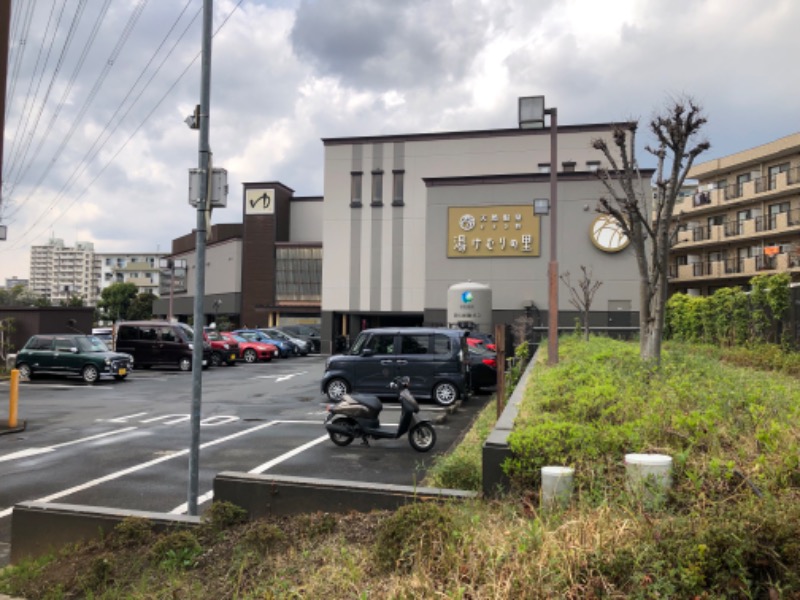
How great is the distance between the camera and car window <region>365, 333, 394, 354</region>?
624 inches

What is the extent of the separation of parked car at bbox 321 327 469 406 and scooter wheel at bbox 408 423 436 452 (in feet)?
17.1

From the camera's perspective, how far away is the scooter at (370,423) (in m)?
10.2

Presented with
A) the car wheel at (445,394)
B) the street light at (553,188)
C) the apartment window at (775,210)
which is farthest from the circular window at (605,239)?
the car wheel at (445,394)

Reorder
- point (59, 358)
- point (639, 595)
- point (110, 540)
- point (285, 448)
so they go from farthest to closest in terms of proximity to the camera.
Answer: point (59, 358), point (285, 448), point (110, 540), point (639, 595)

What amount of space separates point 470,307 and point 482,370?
13.4 metres

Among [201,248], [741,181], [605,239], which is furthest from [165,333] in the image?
[741,181]

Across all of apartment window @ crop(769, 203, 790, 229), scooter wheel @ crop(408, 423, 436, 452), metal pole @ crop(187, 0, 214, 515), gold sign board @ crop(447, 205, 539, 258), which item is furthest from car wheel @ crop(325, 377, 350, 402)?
apartment window @ crop(769, 203, 790, 229)

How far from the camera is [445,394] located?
15.6 meters

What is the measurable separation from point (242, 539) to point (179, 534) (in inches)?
19.2

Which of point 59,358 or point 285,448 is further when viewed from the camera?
point 59,358

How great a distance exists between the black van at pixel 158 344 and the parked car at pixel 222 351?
6.98ft

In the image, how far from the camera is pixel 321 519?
4.78m

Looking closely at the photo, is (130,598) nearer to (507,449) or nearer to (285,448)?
(507,449)

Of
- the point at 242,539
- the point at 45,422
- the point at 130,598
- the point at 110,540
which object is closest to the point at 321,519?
the point at 242,539
